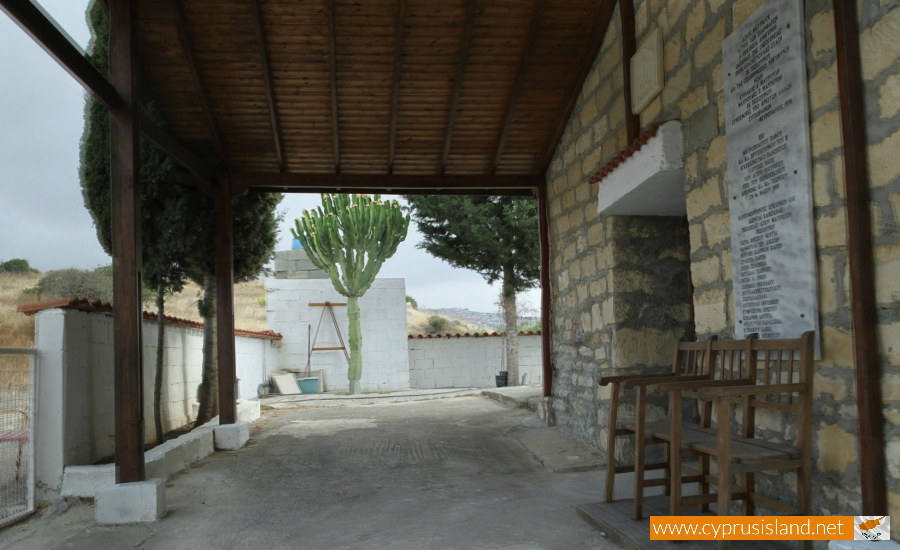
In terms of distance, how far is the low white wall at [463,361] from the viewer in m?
15.1

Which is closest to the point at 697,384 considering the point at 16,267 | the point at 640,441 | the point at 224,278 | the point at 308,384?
the point at 640,441

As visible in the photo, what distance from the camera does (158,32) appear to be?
4.69 metres

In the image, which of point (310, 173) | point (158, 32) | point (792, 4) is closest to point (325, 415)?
point (310, 173)

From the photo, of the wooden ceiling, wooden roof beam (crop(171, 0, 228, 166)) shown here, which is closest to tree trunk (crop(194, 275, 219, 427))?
the wooden ceiling

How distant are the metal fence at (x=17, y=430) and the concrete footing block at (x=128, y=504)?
1.79 ft

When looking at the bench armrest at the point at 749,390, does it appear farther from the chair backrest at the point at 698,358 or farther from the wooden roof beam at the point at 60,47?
the wooden roof beam at the point at 60,47

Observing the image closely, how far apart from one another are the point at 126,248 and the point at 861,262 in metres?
3.84

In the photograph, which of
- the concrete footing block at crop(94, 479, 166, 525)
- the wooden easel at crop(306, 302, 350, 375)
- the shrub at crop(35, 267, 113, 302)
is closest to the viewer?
the concrete footing block at crop(94, 479, 166, 525)

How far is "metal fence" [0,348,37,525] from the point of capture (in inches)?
145

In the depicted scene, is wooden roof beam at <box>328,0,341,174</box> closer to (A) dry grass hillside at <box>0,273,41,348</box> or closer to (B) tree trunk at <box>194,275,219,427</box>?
(B) tree trunk at <box>194,275,219,427</box>

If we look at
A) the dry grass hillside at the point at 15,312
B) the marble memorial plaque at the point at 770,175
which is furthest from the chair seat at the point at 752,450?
the dry grass hillside at the point at 15,312

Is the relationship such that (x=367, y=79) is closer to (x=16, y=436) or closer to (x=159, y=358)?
(x=159, y=358)

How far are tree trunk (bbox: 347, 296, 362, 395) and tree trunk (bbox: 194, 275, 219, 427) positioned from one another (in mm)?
6808

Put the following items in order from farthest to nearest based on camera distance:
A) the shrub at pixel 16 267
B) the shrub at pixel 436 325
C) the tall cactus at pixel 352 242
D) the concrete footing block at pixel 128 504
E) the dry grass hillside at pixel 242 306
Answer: the shrub at pixel 16 267 → the shrub at pixel 436 325 → the dry grass hillside at pixel 242 306 → the tall cactus at pixel 352 242 → the concrete footing block at pixel 128 504
